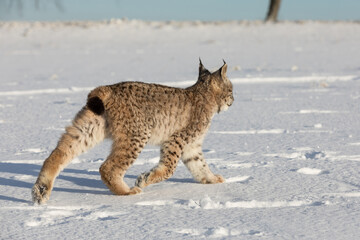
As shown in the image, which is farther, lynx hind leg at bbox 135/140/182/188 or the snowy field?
lynx hind leg at bbox 135/140/182/188

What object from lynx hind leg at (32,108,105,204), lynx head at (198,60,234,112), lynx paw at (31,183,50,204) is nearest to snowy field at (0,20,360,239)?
lynx paw at (31,183,50,204)

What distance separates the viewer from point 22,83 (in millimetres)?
13289

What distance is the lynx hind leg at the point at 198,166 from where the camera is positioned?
5367 mm

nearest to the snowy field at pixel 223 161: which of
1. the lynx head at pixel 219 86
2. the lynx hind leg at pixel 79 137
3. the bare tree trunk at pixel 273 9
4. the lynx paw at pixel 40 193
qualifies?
the lynx paw at pixel 40 193

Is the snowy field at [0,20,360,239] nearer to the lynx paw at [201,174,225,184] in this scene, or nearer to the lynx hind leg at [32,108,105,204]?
the lynx paw at [201,174,225,184]

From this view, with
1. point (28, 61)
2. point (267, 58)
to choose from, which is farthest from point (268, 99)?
point (28, 61)

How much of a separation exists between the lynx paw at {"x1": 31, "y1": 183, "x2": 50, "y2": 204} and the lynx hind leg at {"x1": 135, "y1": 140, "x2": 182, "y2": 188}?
788 millimetres

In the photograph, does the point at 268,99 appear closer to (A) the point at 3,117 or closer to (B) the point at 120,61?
(A) the point at 3,117

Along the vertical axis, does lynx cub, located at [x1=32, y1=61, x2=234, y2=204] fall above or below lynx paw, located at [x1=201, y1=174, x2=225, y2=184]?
above

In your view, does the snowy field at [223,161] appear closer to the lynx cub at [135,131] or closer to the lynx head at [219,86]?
the lynx cub at [135,131]

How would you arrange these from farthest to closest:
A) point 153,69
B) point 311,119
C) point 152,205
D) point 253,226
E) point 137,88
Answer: point 153,69 < point 311,119 < point 137,88 < point 152,205 < point 253,226

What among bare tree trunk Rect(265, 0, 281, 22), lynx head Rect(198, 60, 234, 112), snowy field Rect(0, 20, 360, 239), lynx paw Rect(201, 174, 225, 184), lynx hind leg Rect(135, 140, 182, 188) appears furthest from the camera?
bare tree trunk Rect(265, 0, 281, 22)

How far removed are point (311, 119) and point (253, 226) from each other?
15.2 ft

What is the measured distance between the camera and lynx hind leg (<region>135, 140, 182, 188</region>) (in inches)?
201
